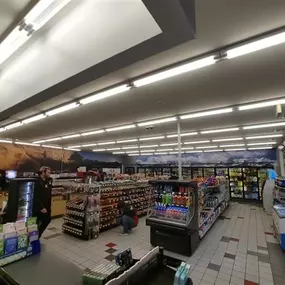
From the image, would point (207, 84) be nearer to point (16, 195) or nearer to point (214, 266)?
point (214, 266)

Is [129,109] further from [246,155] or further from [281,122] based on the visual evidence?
[246,155]

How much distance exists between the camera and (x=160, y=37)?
201 centimetres

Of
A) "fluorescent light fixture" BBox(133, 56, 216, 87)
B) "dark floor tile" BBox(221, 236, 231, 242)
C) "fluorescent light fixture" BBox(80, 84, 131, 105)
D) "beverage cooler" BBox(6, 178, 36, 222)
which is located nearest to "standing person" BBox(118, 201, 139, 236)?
"dark floor tile" BBox(221, 236, 231, 242)

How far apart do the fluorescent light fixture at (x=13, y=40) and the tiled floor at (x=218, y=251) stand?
292 cm

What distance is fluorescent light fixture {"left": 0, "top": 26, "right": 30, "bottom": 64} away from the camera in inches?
99.4

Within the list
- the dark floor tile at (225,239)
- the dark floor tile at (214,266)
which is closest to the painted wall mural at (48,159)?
the dark floor tile at (225,239)

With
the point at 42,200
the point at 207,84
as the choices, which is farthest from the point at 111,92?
the point at 42,200

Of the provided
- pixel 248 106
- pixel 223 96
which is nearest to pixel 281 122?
pixel 248 106

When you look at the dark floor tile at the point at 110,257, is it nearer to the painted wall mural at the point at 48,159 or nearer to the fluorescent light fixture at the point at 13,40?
the fluorescent light fixture at the point at 13,40

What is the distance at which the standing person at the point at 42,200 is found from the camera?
13.6ft

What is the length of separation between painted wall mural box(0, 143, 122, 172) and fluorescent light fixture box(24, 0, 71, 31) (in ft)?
42.9

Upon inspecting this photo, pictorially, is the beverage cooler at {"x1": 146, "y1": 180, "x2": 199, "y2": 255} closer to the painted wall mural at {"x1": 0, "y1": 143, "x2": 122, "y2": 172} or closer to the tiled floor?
the tiled floor

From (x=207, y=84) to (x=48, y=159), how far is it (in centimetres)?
1403

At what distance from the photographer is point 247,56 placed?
11.2 ft
